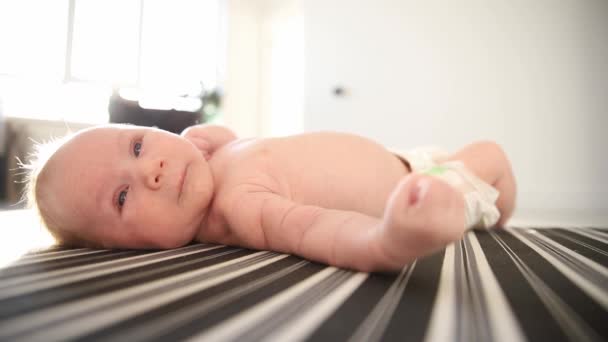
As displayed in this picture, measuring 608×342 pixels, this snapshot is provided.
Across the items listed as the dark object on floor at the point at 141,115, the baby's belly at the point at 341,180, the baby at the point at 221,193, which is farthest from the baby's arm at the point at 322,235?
the dark object on floor at the point at 141,115

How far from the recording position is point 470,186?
0.89 m

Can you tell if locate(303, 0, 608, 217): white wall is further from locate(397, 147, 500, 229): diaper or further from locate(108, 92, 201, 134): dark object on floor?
locate(397, 147, 500, 229): diaper

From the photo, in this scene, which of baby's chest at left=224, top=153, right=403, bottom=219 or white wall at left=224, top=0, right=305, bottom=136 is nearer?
baby's chest at left=224, top=153, right=403, bottom=219

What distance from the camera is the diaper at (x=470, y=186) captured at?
870 millimetres

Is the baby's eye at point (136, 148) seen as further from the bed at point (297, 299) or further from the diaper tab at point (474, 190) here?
the diaper tab at point (474, 190)

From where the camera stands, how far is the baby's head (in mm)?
614

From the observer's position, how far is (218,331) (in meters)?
0.26

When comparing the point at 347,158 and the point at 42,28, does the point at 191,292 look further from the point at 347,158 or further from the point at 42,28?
the point at 42,28

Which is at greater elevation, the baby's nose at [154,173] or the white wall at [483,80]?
the white wall at [483,80]

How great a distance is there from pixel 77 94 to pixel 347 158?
10.8 feet

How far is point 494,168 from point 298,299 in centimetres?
82

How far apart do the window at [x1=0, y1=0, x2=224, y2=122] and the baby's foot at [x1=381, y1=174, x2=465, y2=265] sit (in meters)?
3.26

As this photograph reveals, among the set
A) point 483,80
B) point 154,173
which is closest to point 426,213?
point 154,173

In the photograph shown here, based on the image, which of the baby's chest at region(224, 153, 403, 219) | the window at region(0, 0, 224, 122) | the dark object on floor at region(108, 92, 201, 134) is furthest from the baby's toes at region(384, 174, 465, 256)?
the window at region(0, 0, 224, 122)
